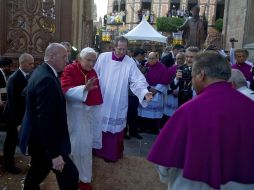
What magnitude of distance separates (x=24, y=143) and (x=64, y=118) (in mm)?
476

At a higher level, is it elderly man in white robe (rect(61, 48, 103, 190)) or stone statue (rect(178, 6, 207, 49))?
stone statue (rect(178, 6, 207, 49))

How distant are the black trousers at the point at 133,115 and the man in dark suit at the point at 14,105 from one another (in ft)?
9.01

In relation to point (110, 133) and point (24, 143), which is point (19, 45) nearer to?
point (110, 133)

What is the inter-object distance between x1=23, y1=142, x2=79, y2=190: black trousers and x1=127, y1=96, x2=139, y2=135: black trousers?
3.92 metres

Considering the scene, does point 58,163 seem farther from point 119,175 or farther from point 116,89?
point 116,89

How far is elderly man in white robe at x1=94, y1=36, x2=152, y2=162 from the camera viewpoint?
5820mm

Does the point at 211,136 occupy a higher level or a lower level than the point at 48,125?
higher

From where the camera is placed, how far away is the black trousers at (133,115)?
25.0 feet

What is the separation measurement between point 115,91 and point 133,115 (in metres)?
1.98

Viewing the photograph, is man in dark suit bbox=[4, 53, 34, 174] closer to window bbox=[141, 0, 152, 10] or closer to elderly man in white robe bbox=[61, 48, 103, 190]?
elderly man in white robe bbox=[61, 48, 103, 190]

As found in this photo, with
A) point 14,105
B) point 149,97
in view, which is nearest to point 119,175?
point 149,97

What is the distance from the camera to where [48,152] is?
3430 millimetres

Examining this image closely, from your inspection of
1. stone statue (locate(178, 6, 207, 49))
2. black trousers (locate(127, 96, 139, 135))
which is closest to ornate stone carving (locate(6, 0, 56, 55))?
black trousers (locate(127, 96, 139, 135))

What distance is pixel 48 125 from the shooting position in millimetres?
3396
